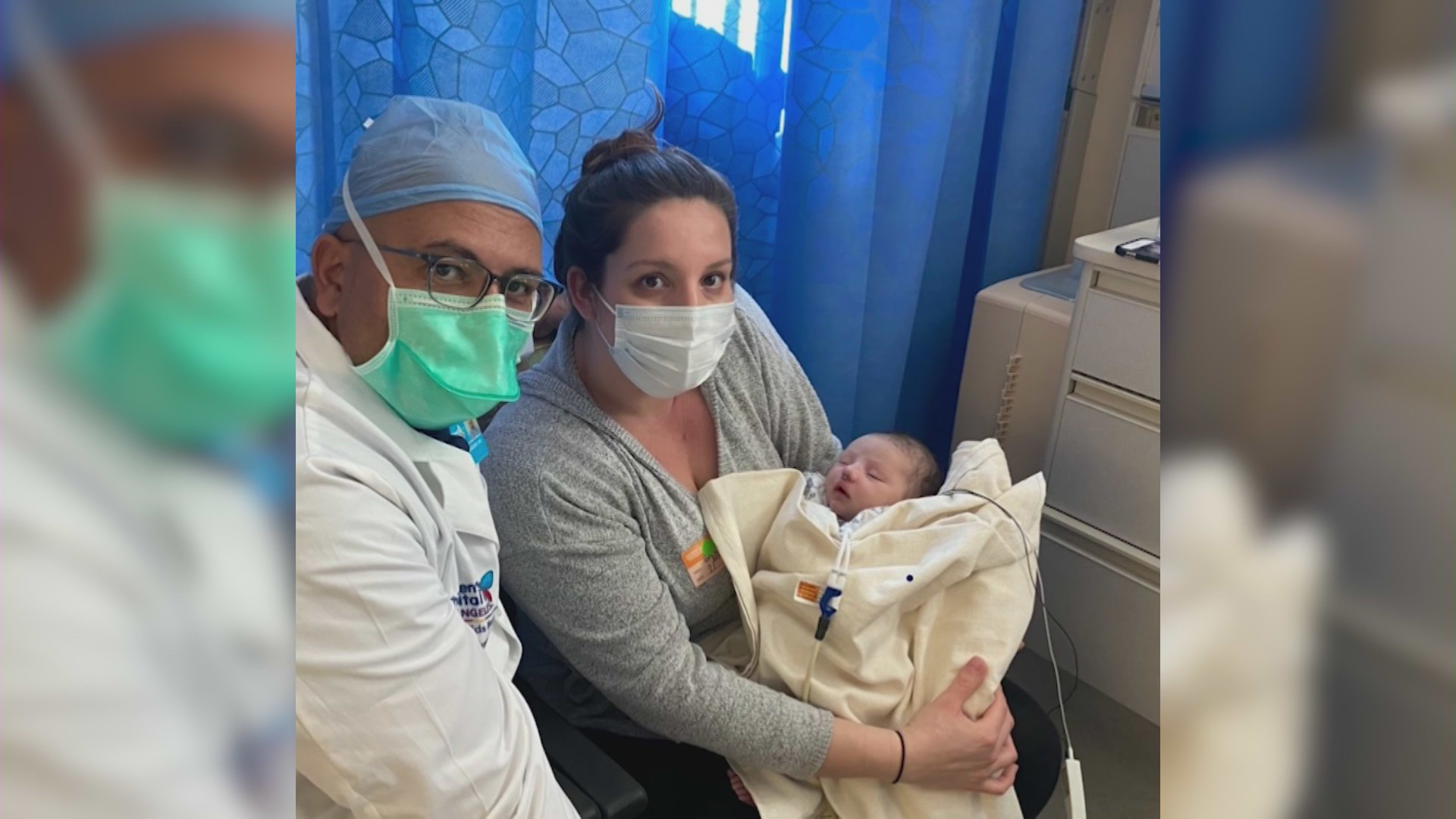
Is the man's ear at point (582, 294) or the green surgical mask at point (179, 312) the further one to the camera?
the man's ear at point (582, 294)

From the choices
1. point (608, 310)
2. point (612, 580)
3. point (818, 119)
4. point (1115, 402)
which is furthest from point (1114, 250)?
point (612, 580)

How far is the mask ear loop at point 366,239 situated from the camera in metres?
1.08

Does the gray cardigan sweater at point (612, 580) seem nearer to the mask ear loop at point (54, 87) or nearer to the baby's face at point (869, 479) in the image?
the baby's face at point (869, 479)

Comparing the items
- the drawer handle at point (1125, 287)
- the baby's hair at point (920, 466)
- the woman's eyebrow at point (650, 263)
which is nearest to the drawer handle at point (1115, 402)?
the drawer handle at point (1125, 287)

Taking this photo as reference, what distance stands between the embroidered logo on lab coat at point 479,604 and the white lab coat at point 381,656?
0.07m

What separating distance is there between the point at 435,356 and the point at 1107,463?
4.11 feet

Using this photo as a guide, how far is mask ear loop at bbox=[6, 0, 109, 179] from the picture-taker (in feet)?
0.40

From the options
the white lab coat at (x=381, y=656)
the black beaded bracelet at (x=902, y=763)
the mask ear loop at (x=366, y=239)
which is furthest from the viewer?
the black beaded bracelet at (x=902, y=763)

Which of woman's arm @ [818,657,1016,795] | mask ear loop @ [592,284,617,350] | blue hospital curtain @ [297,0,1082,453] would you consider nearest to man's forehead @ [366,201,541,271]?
blue hospital curtain @ [297,0,1082,453]

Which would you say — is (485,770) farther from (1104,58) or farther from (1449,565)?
(1104,58)

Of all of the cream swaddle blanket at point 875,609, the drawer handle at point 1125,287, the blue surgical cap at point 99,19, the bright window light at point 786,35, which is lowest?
the cream swaddle blanket at point 875,609

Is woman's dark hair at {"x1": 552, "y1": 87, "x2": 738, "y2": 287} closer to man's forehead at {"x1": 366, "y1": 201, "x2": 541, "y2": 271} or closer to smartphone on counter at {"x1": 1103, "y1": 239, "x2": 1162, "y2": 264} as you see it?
man's forehead at {"x1": 366, "y1": 201, "x2": 541, "y2": 271}

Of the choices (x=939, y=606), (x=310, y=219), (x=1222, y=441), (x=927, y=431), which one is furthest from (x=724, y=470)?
(x=1222, y=441)

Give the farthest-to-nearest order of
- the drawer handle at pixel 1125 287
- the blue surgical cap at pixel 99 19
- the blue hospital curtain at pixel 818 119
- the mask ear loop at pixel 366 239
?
the drawer handle at pixel 1125 287 → the blue hospital curtain at pixel 818 119 → the mask ear loop at pixel 366 239 → the blue surgical cap at pixel 99 19
